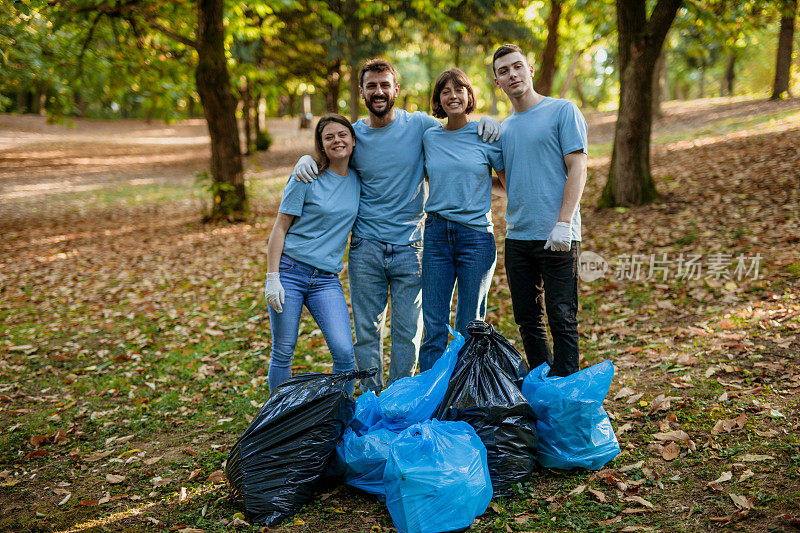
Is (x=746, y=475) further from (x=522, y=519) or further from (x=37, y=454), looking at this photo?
(x=37, y=454)

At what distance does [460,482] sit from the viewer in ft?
8.41

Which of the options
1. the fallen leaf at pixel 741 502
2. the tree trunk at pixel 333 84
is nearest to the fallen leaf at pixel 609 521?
the fallen leaf at pixel 741 502

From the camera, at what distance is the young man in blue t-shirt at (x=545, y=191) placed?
121 inches

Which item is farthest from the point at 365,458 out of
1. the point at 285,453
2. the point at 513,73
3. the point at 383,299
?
the point at 513,73

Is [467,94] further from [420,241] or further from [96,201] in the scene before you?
[96,201]

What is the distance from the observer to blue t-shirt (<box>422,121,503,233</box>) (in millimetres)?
3301

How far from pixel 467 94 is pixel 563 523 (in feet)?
7.54

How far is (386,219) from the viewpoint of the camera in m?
3.46

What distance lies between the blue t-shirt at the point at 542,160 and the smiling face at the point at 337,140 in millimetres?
950

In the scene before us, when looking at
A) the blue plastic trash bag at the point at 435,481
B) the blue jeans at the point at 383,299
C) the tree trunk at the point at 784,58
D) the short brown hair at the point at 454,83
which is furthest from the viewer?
the tree trunk at the point at 784,58

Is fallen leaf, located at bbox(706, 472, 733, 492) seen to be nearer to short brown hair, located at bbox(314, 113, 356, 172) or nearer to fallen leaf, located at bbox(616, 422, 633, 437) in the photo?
fallen leaf, located at bbox(616, 422, 633, 437)

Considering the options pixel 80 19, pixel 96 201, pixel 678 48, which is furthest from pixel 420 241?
pixel 678 48

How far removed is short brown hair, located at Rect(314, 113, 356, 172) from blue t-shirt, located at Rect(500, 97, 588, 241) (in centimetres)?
96

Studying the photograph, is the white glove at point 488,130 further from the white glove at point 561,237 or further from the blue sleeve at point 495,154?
the white glove at point 561,237
